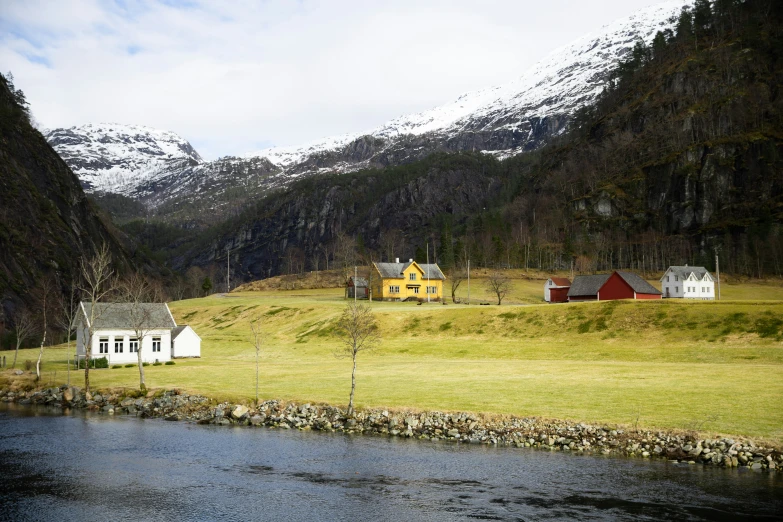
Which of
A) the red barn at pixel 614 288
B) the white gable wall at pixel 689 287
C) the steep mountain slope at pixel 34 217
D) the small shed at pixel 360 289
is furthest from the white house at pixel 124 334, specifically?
the white gable wall at pixel 689 287

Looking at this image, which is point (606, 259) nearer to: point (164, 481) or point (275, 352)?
point (275, 352)

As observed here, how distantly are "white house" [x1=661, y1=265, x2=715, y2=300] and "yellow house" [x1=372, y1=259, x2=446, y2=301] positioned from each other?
4878 centimetres

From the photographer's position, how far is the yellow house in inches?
5364

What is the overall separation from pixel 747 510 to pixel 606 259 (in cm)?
17085

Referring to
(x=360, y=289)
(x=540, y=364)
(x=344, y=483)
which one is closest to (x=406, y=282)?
(x=360, y=289)

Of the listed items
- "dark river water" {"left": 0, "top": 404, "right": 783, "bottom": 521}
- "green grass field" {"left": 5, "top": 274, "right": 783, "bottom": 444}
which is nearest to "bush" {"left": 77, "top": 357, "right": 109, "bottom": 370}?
"green grass field" {"left": 5, "top": 274, "right": 783, "bottom": 444}

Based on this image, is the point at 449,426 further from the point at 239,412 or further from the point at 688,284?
the point at 688,284

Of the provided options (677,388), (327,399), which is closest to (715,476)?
(677,388)

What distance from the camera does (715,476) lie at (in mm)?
30312

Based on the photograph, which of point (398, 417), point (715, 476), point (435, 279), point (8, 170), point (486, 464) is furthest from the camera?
point (8, 170)

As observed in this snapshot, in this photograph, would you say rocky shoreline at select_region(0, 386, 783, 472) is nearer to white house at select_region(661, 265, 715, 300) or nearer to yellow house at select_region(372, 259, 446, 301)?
yellow house at select_region(372, 259, 446, 301)

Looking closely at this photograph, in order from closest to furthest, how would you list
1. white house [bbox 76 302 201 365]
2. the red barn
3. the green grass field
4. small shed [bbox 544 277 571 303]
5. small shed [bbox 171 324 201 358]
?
the green grass field
white house [bbox 76 302 201 365]
small shed [bbox 171 324 201 358]
the red barn
small shed [bbox 544 277 571 303]

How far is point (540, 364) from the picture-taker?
211 ft

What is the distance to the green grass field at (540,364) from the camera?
137 feet
